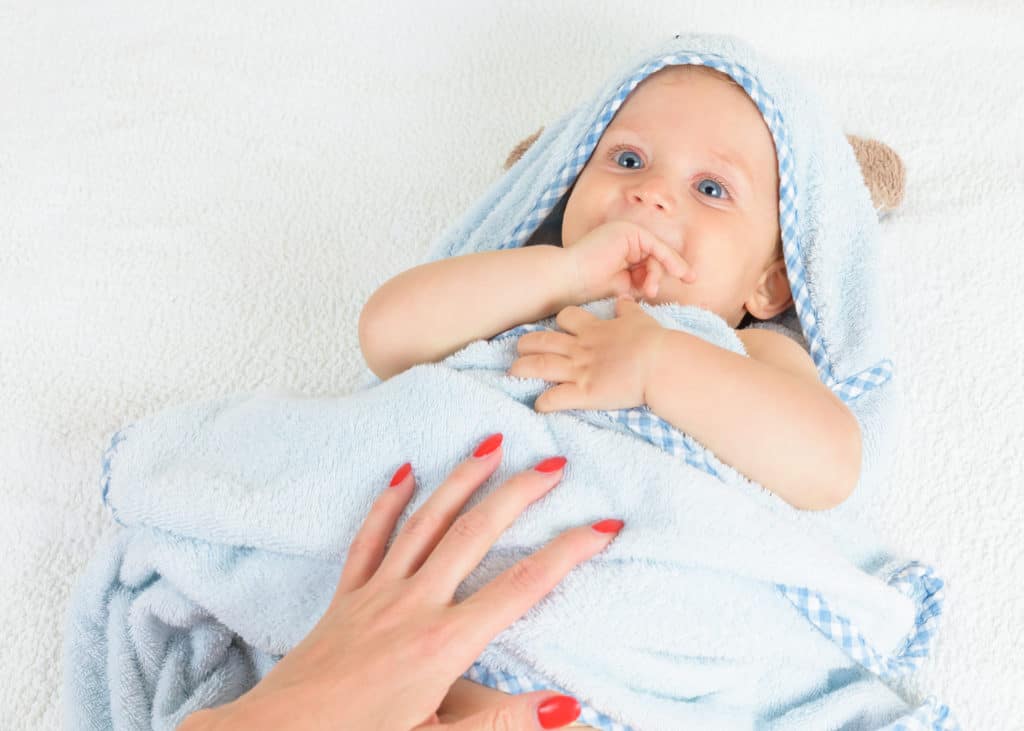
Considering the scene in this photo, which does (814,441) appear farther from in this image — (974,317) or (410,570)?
(974,317)

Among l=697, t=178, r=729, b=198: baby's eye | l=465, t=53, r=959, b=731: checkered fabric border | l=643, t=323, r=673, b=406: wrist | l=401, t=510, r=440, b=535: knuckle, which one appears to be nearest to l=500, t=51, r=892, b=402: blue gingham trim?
l=465, t=53, r=959, b=731: checkered fabric border

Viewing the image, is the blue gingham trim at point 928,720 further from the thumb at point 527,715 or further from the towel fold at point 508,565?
the thumb at point 527,715

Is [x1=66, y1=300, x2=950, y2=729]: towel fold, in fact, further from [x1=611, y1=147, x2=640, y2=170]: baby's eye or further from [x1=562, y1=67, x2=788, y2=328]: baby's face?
[x1=611, y1=147, x2=640, y2=170]: baby's eye

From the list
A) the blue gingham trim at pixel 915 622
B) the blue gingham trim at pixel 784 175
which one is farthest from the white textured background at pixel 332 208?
the blue gingham trim at pixel 784 175

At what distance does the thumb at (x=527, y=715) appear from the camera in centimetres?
78

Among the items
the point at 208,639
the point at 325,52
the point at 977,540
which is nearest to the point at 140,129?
the point at 325,52

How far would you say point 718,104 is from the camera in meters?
1.25

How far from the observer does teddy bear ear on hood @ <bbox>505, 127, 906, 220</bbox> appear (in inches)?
57.4

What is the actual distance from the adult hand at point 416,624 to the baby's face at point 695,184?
39 centimetres

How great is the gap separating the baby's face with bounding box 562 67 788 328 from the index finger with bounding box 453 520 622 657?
1.27ft

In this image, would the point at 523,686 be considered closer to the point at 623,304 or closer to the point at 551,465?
the point at 551,465

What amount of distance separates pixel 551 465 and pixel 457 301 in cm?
26

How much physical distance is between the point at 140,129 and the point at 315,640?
119 cm

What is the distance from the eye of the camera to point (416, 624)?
83cm
